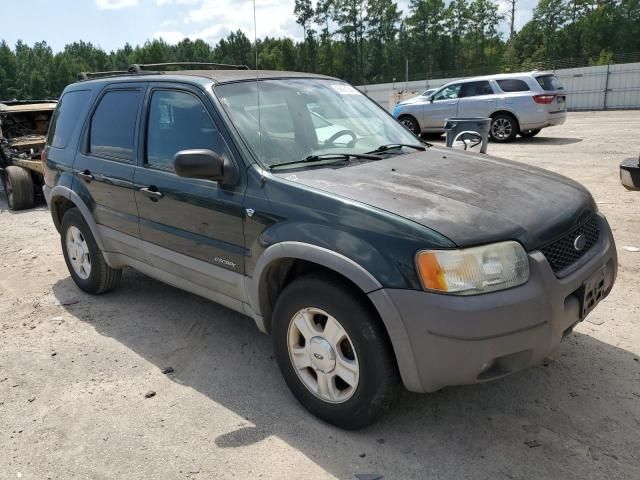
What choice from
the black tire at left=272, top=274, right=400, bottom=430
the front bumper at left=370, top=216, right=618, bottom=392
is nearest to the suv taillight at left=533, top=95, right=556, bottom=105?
the front bumper at left=370, top=216, right=618, bottom=392

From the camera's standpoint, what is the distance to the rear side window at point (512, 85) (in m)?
Answer: 13.6

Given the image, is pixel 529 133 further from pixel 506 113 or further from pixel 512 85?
pixel 512 85

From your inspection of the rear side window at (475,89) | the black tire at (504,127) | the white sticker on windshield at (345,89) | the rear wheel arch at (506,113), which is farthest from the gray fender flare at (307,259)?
the rear side window at (475,89)

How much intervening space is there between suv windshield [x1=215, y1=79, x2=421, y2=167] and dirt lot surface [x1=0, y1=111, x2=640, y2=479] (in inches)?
57.8

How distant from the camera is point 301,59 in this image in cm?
8856

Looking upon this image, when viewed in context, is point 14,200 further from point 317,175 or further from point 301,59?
point 301,59

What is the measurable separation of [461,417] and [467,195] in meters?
1.21

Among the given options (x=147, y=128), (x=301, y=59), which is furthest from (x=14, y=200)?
(x=301, y=59)

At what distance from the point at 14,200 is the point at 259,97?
7.53m

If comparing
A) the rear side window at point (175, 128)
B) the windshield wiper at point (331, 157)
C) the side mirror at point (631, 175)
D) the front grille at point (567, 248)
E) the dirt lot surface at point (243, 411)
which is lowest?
the dirt lot surface at point (243, 411)

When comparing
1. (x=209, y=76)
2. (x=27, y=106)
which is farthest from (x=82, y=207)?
(x=27, y=106)

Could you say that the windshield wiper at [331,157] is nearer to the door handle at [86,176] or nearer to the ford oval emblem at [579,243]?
the ford oval emblem at [579,243]

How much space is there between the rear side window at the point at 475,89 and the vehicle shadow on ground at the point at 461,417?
11665 mm

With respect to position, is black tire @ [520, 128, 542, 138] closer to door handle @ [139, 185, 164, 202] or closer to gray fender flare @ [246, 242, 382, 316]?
door handle @ [139, 185, 164, 202]
